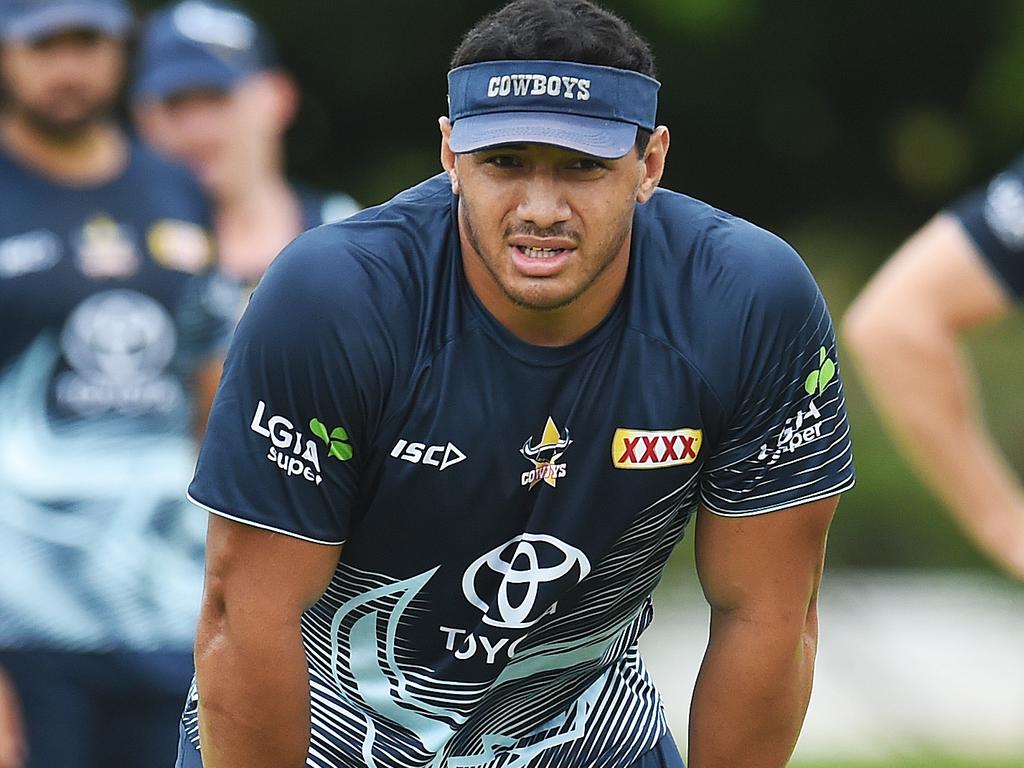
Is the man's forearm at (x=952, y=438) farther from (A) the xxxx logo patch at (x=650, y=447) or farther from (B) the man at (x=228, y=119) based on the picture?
(B) the man at (x=228, y=119)

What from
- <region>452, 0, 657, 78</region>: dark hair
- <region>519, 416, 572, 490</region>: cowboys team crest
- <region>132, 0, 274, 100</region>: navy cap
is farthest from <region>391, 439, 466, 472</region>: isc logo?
<region>132, 0, 274, 100</region>: navy cap

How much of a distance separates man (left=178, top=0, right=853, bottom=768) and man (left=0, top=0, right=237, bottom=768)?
2.32m

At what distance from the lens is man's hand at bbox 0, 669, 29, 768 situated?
20.4ft

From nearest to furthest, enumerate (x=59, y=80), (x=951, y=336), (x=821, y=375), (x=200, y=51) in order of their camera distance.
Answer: (x=821, y=375)
(x=951, y=336)
(x=59, y=80)
(x=200, y=51)

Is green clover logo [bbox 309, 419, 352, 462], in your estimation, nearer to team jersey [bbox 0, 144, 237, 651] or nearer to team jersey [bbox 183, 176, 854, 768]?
team jersey [bbox 183, 176, 854, 768]

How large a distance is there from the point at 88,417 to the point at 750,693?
118 inches

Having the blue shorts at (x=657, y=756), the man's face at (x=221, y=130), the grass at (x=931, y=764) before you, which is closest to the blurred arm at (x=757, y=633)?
the blue shorts at (x=657, y=756)

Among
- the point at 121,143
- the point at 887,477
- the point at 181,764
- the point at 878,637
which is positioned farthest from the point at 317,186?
the point at 181,764

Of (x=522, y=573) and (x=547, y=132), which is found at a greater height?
(x=547, y=132)

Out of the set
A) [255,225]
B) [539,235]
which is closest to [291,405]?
[539,235]

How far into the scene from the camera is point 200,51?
812 cm

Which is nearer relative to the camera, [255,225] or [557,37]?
[557,37]

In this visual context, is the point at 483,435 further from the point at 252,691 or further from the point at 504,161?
the point at 252,691

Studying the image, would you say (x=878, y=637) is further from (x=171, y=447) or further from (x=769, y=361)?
(x=769, y=361)
